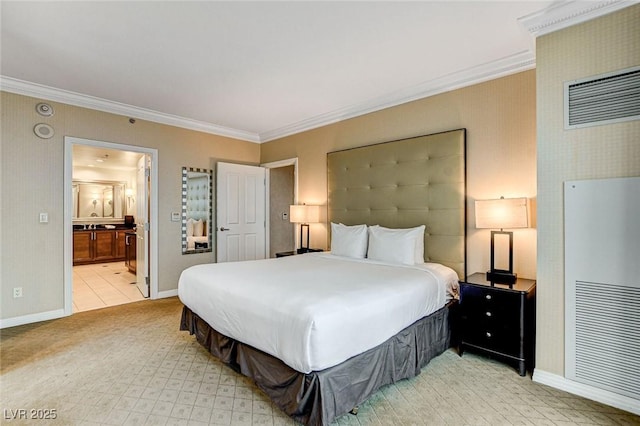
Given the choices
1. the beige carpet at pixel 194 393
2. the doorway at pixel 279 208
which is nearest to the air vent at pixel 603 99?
the beige carpet at pixel 194 393

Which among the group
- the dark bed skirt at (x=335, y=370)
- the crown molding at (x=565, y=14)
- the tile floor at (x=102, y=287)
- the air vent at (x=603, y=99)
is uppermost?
the crown molding at (x=565, y=14)

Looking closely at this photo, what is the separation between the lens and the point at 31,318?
3.60 metres

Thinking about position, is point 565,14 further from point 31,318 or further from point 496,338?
point 31,318

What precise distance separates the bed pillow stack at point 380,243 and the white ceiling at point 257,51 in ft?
5.29

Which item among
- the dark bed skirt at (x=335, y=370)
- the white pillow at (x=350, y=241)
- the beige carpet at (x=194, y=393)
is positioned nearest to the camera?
the dark bed skirt at (x=335, y=370)

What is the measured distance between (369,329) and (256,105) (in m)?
3.37

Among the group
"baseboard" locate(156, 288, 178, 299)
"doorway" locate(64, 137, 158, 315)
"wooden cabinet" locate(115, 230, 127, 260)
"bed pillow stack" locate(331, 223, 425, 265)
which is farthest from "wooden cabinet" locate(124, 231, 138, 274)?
"bed pillow stack" locate(331, 223, 425, 265)

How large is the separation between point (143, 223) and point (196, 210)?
30.8 inches

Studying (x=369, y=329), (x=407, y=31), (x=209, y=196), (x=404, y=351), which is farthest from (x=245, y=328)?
(x=209, y=196)

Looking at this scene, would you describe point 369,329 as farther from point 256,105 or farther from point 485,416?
point 256,105

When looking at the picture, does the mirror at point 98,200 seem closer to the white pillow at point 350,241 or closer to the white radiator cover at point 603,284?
the white pillow at point 350,241

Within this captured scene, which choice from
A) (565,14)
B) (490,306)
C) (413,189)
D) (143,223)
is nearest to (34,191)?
(143,223)

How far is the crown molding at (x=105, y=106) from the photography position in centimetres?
349

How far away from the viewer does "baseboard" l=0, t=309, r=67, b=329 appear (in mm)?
3462
